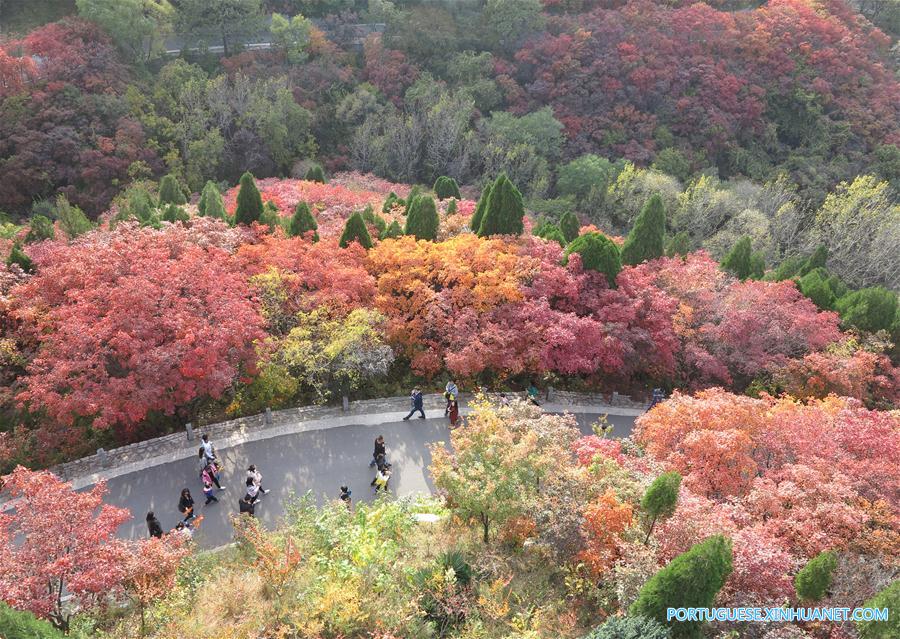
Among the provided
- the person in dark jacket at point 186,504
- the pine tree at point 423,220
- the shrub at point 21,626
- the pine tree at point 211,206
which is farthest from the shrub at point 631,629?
the pine tree at point 211,206

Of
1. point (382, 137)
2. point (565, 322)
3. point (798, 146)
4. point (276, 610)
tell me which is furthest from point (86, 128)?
point (798, 146)

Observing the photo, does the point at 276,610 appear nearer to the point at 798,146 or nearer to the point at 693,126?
the point at 693,126

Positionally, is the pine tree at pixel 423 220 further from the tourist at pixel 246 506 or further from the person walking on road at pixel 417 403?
the tourist at pixel 246 506

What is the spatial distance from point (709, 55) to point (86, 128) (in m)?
46.1

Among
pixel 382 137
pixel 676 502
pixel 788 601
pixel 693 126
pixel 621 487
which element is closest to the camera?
pixel 788 601

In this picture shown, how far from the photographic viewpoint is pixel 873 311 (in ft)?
72.6

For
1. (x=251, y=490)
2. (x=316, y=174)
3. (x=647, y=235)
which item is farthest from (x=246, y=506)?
(x=316, y=174)

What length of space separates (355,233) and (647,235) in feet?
39.5

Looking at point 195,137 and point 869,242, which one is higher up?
point 195,137

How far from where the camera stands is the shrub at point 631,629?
30.3ft

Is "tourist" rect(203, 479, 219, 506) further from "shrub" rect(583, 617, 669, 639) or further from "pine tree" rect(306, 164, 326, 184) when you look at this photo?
"pine tree" rect(306, 164, 326, 184)

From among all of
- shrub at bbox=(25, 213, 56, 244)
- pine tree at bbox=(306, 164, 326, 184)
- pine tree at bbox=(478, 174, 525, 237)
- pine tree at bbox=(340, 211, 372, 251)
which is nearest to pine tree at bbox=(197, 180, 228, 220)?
shrub at bbox=(25, 213, 56, 244)

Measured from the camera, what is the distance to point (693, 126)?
150ft

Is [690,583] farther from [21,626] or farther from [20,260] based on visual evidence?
[20,260]
